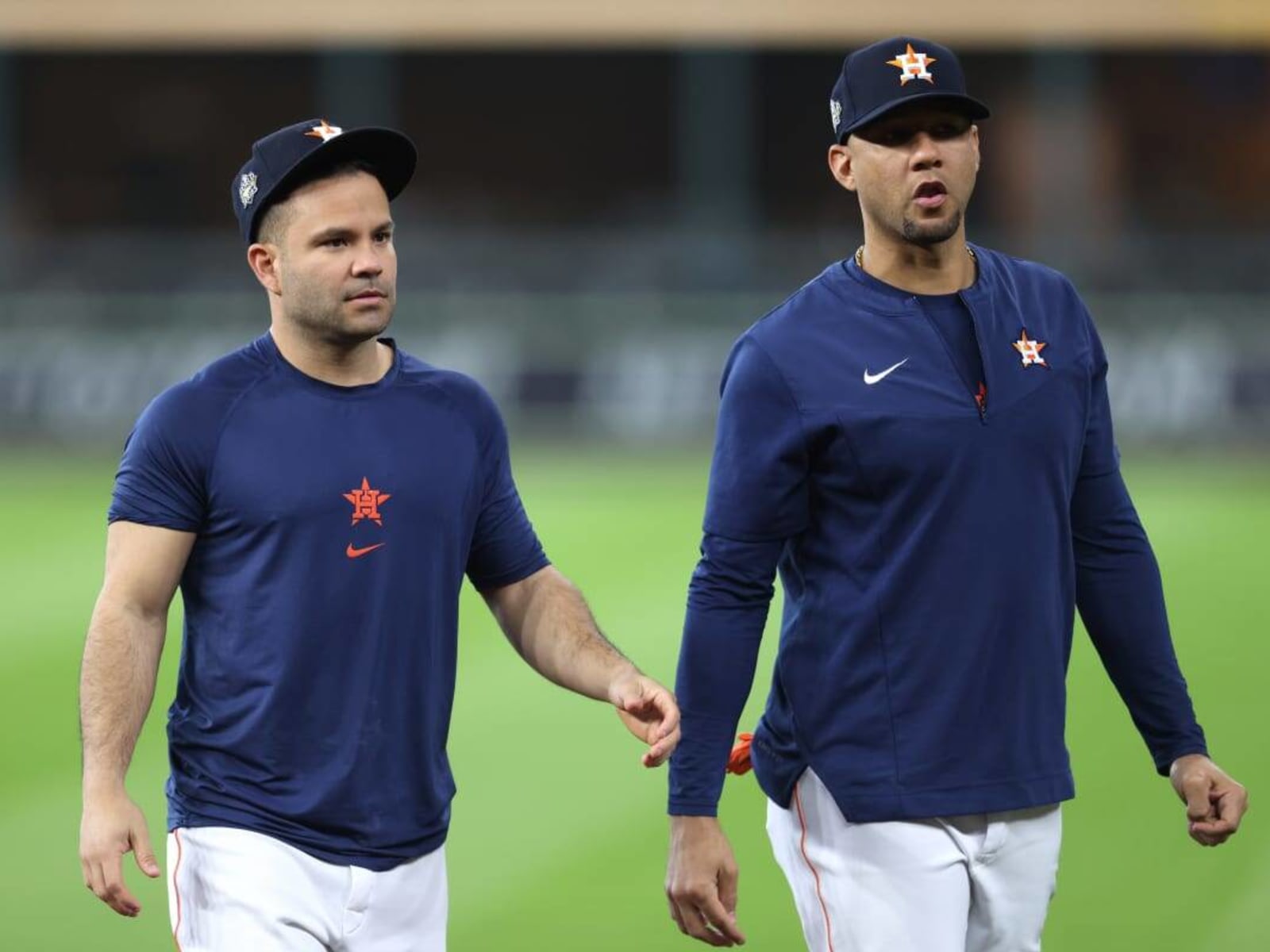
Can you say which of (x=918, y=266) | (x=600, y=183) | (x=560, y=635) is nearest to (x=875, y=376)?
(x=918, y=266)

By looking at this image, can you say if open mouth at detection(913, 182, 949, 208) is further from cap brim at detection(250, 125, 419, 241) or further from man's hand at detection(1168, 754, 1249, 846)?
man's hand at detection(1168, 754, 1249, 846)

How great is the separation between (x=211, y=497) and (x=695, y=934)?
1274 millimetres

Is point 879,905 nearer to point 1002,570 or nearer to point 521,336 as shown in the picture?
point 1002,570

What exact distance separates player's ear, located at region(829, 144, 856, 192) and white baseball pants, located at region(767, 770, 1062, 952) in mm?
1208

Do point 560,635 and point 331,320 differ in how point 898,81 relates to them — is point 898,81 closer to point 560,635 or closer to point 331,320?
point 331,320

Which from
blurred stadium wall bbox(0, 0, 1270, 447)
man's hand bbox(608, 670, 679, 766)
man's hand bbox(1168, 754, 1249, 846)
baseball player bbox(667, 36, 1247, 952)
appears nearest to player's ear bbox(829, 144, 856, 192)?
baseball player bbox(667, 36, 1247, 952)

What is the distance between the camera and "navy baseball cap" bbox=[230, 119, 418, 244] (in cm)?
432

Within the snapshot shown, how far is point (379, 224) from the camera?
435cm

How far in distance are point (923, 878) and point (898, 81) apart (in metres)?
1.55

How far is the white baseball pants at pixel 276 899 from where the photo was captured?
162 inches

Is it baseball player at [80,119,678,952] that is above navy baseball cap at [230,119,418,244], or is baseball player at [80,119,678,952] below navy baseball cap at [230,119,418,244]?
below

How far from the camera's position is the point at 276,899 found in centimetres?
411

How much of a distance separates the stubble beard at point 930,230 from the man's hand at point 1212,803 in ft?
4.11

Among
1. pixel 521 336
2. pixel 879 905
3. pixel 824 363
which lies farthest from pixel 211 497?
pixel 521 336
